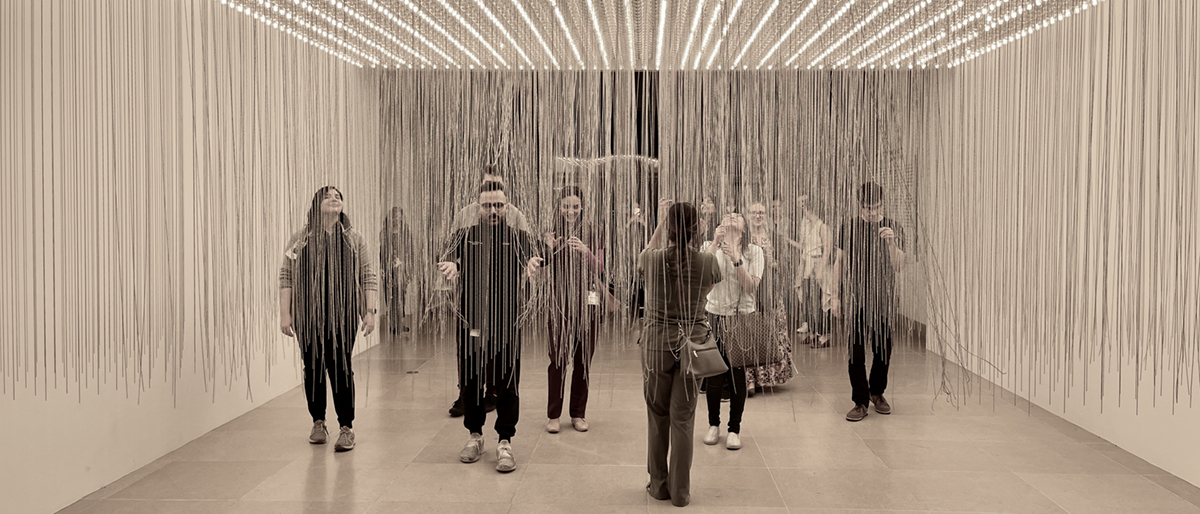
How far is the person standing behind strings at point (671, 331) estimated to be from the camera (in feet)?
7.46

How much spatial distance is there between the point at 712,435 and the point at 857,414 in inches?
34.4

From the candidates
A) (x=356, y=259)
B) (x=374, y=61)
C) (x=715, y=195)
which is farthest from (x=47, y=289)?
(x=715, y=195)

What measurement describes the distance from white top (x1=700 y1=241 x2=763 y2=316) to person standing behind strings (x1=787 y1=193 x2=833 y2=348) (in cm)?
12

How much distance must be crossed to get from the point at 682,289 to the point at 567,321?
394 mm

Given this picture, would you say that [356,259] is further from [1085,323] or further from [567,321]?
[1085,323]

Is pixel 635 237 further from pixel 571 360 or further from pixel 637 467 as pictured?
pixel 637 467

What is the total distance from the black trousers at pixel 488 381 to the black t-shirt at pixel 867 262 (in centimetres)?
115

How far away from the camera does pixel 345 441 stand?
3152mm

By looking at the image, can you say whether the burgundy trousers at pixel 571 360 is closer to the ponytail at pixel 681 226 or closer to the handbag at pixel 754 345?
the ponytail at pixel 681 226

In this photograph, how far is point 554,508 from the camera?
255 cm

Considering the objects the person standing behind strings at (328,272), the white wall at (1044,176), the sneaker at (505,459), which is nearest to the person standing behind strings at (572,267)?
the person standing behind strings at (328,272)

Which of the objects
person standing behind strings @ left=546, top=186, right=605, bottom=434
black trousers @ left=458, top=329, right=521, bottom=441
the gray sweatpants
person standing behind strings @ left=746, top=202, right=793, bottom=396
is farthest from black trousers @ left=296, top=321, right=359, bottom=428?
person standing behind strings @ left=746, top=202, right=793, bottom=396

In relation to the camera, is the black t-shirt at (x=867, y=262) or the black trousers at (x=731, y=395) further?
the black trousers at (x=731, y=395)

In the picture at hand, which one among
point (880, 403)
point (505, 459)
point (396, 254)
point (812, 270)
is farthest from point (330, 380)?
point (880, 403)
